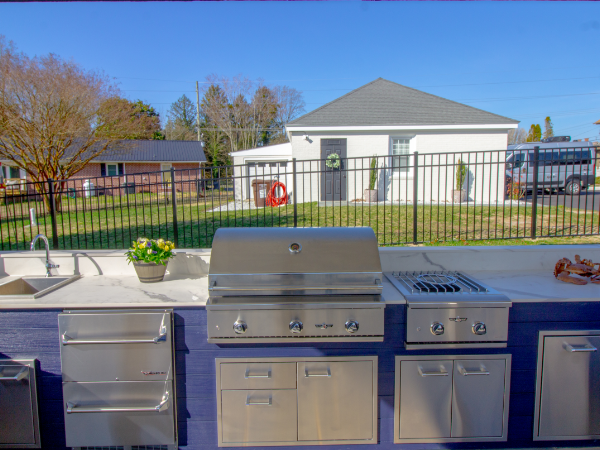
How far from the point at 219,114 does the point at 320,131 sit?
65.8 ft

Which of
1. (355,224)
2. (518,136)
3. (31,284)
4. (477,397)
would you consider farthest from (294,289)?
(518,136)

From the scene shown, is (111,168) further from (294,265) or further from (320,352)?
(320,352)

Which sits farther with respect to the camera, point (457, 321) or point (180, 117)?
point (180, 117)

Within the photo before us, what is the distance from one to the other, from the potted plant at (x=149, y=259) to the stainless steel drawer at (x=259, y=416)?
0.92 meters

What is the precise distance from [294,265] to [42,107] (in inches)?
472

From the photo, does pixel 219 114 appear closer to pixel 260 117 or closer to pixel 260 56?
pixel 260 117

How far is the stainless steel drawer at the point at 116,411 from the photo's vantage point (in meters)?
1.94

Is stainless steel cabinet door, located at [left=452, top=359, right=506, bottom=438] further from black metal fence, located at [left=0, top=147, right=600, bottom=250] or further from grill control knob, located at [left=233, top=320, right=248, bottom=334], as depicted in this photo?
black metal fence, located at [left=0, top=147, right=600, bottom=250]

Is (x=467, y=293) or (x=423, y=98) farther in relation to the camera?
(x=423, y=98)

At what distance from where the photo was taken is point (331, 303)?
1875mm

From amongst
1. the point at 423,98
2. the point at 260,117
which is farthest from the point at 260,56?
the point at 423,98

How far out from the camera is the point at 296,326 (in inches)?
73.5

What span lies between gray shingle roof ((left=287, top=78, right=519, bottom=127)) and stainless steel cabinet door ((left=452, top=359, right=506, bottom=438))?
9225 millimetres

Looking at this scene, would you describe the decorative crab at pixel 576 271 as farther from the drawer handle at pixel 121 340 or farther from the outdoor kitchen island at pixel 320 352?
the drawer handle at pixel 121 340
